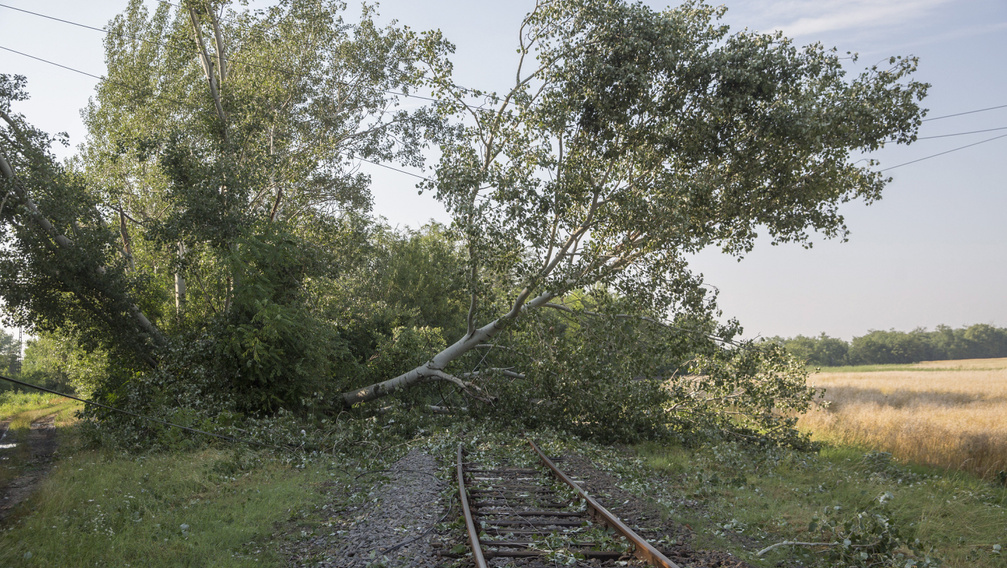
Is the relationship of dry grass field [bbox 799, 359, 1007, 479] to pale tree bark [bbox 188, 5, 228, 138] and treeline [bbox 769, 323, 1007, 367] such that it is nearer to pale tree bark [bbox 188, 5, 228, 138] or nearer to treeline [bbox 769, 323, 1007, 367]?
pale tree bark [bbox 188, 5, 228, 138]

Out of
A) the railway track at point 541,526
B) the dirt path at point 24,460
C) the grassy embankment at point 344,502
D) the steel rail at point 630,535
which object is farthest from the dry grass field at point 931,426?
the dirt path at point 24,460

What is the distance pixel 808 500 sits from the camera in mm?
9555

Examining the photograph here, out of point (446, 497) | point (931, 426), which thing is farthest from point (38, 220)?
point (931, 426)

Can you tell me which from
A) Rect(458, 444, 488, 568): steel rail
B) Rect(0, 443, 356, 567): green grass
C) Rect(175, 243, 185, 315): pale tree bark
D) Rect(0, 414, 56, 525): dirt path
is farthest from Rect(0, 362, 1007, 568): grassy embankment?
Rect(175, 243, 185, 315): pale tree bark

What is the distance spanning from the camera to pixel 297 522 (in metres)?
8.07

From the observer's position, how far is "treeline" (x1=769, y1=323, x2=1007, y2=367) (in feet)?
256

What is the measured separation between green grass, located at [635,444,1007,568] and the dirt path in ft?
33.1

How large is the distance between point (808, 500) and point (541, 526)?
4.71m

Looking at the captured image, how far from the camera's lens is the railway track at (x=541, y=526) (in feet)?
20.1

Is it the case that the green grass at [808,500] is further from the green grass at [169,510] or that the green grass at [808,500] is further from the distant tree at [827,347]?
the distant tree at [827,347]

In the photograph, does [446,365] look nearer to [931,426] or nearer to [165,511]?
[165,511]

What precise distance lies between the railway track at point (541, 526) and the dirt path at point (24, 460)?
23.1ft

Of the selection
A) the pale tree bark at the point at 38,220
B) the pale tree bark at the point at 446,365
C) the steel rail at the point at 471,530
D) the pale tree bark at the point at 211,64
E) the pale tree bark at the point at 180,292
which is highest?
the pale tree bark at the point at 211,64

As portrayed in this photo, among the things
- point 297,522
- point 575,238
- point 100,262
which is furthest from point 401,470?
point 100,262
